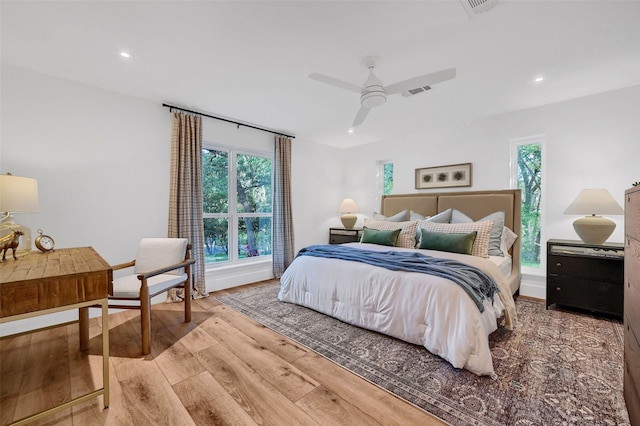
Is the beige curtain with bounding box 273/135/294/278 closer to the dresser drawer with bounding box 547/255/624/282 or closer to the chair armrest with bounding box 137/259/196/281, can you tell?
the chair armrest with bounding box 137/259/196/281

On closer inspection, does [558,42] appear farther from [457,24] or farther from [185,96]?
[185,96]

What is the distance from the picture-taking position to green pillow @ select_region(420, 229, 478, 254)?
304cm

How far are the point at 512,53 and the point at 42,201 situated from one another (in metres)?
4.62

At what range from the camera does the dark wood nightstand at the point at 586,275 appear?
272cm

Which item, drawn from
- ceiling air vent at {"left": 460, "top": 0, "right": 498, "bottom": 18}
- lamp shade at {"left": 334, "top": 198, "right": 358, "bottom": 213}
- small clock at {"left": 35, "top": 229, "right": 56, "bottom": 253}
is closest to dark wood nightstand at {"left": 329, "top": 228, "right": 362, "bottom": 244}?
lamp shade at {"left": 334, "top": 198, "right": 358, "bottom": 213}

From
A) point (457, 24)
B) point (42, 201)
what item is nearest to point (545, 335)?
point (457, 24)

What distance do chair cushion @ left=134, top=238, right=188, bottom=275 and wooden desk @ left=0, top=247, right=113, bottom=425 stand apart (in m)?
0.94

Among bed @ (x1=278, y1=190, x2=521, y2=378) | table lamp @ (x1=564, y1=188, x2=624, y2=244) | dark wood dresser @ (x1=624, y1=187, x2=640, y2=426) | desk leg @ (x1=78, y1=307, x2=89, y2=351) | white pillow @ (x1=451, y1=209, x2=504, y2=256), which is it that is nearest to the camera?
dark wood dresser @ (x1=624, y1=187, x2=640, y2=426)

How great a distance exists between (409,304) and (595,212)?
2.39 meters

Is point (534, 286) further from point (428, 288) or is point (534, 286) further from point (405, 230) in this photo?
point (428, 288)

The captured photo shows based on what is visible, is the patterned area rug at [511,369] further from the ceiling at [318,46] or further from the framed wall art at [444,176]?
the ceiling at [318,46]

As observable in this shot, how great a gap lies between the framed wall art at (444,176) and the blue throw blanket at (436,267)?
1.95m

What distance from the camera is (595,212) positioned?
2.83 m

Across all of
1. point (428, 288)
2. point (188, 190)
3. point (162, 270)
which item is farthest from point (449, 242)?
point (188, 190)
